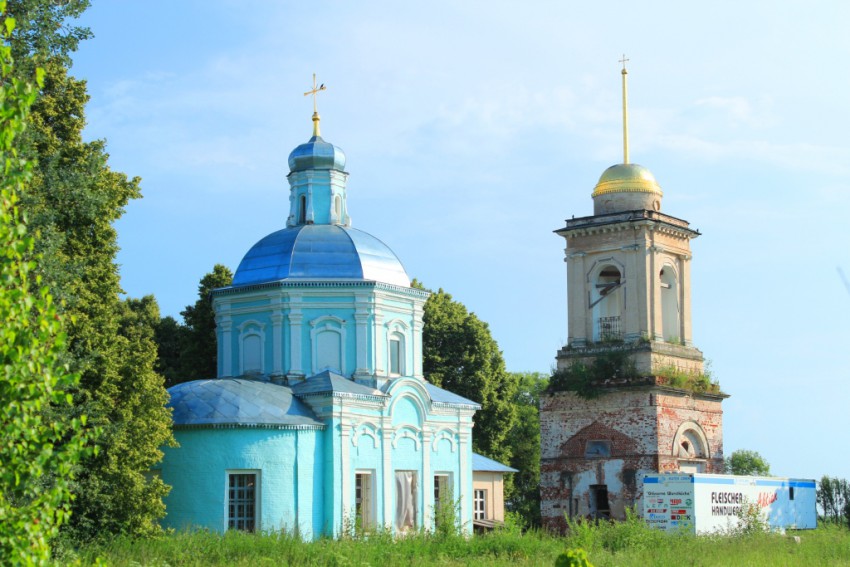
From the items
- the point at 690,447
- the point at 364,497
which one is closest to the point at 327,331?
the point at 364,497

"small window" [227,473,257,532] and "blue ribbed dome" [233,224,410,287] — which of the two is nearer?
"small window" [227,473,257,532]

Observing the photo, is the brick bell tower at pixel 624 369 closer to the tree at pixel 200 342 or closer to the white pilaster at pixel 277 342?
the white pilaster at pixel 277 342

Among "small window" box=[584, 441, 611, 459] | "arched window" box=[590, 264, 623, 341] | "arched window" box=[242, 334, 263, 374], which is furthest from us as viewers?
"arched window" box=[590, 264, 623, 341]

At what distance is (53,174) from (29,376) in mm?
11365

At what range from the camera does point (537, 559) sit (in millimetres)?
21922

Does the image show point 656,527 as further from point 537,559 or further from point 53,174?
point 53,174

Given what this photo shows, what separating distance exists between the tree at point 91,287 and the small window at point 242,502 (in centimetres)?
489

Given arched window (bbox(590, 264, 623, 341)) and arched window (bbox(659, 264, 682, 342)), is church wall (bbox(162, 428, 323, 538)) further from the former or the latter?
arched window (bbox(659, 264, 682, 342))

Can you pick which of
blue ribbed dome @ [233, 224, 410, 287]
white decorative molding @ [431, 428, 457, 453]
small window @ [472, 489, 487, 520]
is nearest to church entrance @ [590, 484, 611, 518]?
white decorative molding @ [431, 428, 457, 453]

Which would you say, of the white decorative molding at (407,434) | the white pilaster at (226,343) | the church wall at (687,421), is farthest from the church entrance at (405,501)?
the church wall at (687,421)

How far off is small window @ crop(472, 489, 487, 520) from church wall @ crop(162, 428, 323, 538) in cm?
964

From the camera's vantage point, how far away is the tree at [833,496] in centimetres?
3822

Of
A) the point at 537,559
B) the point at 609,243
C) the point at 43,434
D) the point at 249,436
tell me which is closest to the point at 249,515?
the point at 249,436

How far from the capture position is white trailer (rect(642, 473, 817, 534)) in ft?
92.8
